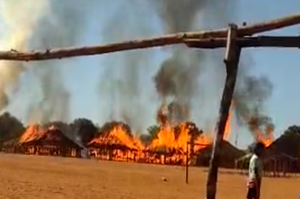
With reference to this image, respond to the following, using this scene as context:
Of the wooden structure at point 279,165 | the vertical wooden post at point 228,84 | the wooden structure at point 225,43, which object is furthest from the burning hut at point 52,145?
the vertical wooden post at point 228,84

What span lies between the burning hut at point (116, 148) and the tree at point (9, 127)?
21332mm

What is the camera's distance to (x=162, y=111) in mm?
94938

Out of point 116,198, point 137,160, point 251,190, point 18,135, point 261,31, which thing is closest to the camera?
point 261,31

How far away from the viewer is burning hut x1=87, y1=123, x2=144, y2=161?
267 ft

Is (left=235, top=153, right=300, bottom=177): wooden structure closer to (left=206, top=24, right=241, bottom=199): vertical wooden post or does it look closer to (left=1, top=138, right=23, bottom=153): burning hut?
(left=1, top=138, right=23, bottom=153): burning hut

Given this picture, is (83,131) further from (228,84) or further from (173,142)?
(228,84)

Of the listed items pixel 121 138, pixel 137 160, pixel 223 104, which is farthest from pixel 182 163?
pixel 223 104

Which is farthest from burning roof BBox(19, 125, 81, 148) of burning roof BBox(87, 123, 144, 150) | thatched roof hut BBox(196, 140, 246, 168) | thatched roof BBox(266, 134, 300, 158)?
thatched roof BBox(266, 134, 300, 158)

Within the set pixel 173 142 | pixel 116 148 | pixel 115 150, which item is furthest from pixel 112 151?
pixel 173 142

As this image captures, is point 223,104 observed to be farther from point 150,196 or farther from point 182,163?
point 182,163

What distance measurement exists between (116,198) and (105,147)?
6367 cm

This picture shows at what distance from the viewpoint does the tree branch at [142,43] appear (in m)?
5.67

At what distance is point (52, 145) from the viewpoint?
84.0 metres

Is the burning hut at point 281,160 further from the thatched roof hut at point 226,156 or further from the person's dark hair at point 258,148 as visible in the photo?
the person's dark hair at point 258,148
